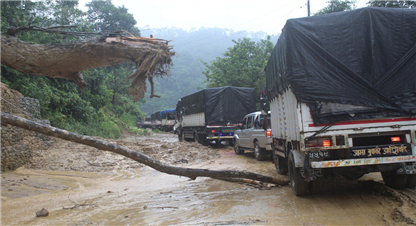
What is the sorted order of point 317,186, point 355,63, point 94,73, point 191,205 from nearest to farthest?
point 355,63 → point 191,205 → point 317,186 → point 94,73

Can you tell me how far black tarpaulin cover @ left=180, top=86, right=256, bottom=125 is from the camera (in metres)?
16.4

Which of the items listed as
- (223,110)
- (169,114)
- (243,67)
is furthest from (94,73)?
(169,114)

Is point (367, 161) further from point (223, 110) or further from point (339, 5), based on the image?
point (339, 5)

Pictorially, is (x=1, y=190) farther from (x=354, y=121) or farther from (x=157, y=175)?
(x=354, y=121)

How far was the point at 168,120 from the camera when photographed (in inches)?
1578

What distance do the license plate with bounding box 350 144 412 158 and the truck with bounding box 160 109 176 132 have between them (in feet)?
112

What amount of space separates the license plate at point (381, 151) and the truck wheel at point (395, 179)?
595 millimetres

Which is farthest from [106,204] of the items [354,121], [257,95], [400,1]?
[257,95]

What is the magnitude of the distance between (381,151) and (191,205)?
10.5 feet

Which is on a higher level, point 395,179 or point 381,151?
point 381,151

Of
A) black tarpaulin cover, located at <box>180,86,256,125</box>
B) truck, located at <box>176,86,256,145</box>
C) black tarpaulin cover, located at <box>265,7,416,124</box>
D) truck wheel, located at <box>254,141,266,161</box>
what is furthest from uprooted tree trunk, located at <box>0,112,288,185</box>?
black tarpaulin cover, located at <box>180,86,256,125</box>

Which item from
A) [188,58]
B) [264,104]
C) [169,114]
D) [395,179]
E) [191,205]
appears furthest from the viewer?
[188,58]

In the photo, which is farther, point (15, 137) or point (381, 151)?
point (15, 137)

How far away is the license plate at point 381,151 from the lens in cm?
452
